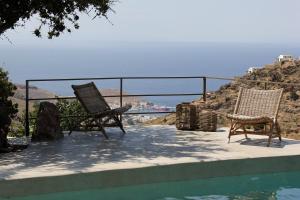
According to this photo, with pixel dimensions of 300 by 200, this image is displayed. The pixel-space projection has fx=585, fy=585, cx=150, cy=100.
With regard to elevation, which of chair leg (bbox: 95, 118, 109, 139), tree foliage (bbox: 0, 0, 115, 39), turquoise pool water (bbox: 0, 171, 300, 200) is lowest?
turquoise pool water (bbox: 0, 171, 300, 200)

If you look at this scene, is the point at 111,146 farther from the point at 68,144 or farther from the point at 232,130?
the point at 232,130

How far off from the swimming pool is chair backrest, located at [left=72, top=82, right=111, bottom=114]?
2.27 meters

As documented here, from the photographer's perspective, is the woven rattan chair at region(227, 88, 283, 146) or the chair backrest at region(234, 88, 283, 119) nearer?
the woven rattan chair at region(227, 88, 283, 146)

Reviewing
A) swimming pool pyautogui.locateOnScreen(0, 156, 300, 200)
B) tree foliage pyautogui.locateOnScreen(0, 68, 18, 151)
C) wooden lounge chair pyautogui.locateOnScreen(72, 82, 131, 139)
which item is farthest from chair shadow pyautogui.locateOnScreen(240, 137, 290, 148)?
tree foliage pyautogui.locateOnScreen(0, 68, 18, 151)

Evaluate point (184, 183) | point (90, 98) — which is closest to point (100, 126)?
point (90, 98)

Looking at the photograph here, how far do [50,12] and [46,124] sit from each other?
158 centimetres

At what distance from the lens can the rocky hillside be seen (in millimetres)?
12448

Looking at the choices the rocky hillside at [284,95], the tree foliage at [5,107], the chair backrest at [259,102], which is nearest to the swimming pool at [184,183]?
the chair backrest at [259,102]

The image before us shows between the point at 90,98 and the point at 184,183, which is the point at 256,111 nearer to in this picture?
the point at 184,183

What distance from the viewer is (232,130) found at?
809 centimetres

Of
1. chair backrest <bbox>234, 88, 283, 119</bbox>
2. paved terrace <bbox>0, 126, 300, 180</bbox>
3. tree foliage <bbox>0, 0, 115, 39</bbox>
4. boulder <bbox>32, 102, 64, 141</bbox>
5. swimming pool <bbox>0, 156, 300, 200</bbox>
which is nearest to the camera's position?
swimming pool <bbox>0, 156, 300, 200</bbox>

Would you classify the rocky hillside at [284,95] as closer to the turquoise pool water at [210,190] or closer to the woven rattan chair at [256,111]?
the woven rattan chair at [256,111]

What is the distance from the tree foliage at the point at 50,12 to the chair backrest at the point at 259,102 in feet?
7.74

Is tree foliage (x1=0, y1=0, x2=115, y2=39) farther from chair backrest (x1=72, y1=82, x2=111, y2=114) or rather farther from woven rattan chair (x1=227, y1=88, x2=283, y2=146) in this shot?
woven rattan chair (x1=227, y1=88, x2=283, y2=146)
